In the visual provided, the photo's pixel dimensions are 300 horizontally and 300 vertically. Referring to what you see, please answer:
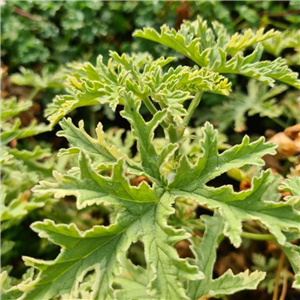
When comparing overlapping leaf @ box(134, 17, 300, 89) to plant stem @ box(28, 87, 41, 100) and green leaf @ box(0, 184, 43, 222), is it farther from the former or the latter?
plant stem @ box(28, 87, 41, 100)

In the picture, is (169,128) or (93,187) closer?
(93,187)

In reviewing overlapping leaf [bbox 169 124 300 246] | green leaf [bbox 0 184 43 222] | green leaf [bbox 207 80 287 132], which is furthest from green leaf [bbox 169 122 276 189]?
green leaf [bbox 207 80 287 132]

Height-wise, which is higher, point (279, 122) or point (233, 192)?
point (233, 192)

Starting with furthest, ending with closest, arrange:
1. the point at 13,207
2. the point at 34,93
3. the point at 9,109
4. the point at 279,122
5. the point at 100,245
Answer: the point at 34,93, the point at 279,122, the point at 9,109, the point at 13,207, the point at 100,245

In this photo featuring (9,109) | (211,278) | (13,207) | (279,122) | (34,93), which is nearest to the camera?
(211,278)

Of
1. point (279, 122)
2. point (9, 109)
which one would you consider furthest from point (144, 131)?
point (279, 122)

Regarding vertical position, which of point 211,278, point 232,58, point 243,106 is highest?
point 232,58

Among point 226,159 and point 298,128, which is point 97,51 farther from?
point 226,159

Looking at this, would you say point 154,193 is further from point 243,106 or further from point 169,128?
point 243,106

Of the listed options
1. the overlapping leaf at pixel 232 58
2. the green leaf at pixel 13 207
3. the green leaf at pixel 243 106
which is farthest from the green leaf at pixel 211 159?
the green leaf at pixel 243 106
